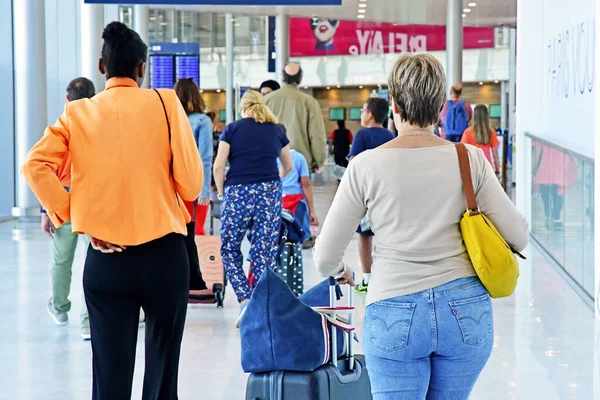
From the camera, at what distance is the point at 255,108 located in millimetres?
6582

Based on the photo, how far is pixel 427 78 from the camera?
8.34 feet

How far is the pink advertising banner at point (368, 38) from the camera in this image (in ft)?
102

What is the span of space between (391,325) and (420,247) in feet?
0.67

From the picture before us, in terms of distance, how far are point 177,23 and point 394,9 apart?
8920mm

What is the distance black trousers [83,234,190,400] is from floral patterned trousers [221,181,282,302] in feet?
9.71

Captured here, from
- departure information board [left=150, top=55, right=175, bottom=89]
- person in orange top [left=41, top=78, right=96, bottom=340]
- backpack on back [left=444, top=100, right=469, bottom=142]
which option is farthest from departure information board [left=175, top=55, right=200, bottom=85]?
person in orange top [left=41, top=78, right=96, bottom=340]

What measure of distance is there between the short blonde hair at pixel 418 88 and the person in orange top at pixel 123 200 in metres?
1.12

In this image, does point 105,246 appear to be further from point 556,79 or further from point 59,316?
point 556,79

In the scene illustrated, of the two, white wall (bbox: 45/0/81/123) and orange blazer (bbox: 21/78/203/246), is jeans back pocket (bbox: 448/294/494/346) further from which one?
white wall (bbox: 45/0/81/123)

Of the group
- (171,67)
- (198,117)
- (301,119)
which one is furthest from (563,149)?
(171,67)

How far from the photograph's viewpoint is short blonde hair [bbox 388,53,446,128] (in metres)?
2.55

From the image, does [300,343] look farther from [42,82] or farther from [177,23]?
[177,23]

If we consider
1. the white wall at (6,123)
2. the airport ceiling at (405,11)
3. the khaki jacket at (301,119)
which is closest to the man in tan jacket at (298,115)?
the khaki jacket at (301,119)

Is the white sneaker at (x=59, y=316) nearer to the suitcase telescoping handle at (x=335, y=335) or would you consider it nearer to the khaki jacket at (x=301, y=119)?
the khaki jacket at (x=301, y=119)
